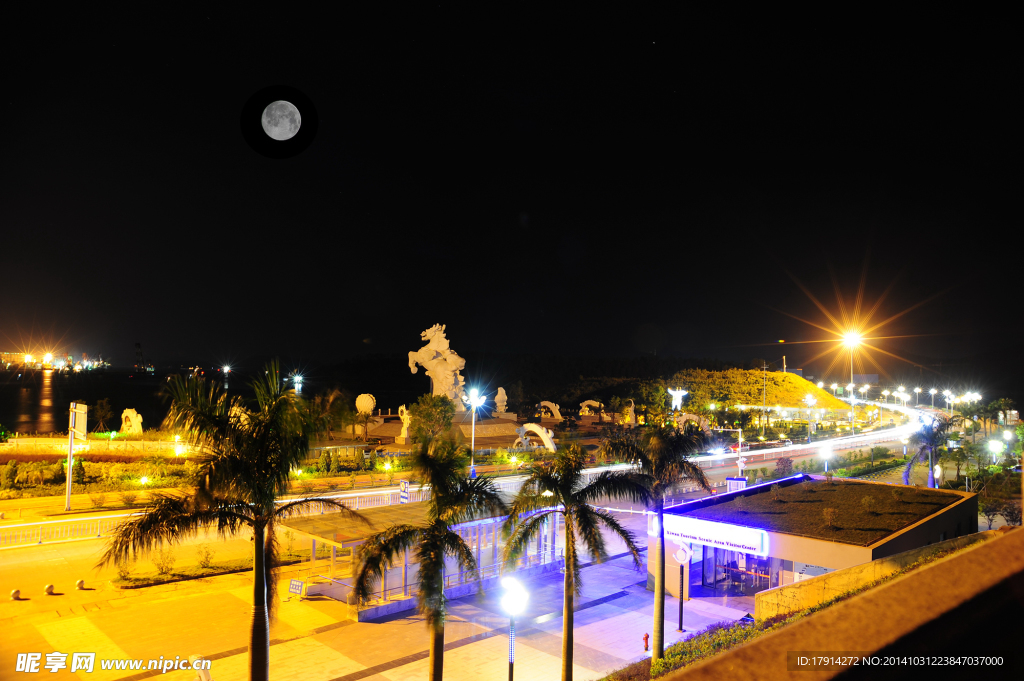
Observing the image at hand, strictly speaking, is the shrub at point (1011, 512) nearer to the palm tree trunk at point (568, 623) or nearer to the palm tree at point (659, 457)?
the palm tree at point (659, 457)

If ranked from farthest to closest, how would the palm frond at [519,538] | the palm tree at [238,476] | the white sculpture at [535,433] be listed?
the white sculpture at [535,433]
the palm frond at [519,538]
the palm tree at [238,476]

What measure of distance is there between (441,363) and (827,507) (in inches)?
1220

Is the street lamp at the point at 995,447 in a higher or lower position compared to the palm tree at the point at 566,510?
lower

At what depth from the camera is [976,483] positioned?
1361 inches

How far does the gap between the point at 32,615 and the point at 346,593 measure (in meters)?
6.94

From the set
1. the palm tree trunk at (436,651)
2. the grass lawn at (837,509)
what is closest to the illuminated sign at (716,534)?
the grass lawn at (837,509)

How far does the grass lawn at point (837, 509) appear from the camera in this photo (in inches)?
695

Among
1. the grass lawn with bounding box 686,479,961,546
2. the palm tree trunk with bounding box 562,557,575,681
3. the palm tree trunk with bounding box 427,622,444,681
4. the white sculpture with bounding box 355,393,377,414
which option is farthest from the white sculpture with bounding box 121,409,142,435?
the palm tree trunk with bounding box 562,557,575,681

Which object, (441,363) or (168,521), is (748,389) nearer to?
(441,363)

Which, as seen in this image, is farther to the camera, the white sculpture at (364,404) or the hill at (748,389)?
the hill at (748,389)

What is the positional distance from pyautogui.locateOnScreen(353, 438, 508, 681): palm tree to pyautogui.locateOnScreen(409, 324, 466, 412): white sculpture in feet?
116

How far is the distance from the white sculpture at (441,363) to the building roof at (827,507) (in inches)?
1055

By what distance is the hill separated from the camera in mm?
80562

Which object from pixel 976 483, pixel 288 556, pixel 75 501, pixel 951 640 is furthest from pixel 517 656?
pixel 976 483
